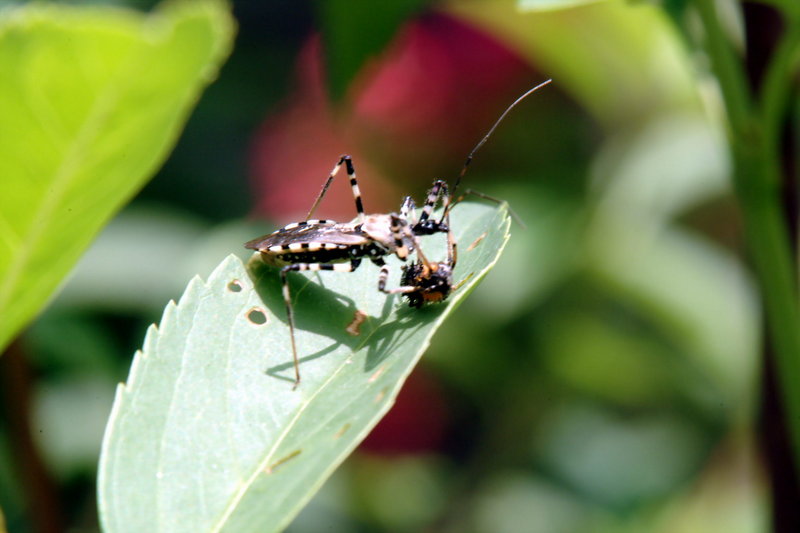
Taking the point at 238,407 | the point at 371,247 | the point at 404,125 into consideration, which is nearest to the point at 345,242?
the point at 371,247

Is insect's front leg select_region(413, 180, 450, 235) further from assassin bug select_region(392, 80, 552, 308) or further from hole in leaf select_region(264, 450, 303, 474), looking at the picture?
hole in leaf select_region(264, 450, 303, 474)

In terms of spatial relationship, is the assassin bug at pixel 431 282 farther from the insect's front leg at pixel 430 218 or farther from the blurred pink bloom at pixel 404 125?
the blurred pink bloom at pixel 404 125

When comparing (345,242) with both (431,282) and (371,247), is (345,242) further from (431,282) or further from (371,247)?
(431,282)

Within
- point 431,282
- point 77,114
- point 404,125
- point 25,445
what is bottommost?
point 25,445

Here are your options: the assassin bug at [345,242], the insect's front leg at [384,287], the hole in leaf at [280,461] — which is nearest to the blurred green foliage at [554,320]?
the assassin bug at [345,242]

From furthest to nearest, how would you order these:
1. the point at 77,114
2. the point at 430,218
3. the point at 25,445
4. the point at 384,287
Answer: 1. the point at 430,218
2. the point at 25,445
3. the point at 384,287
4. the point at 77,114
